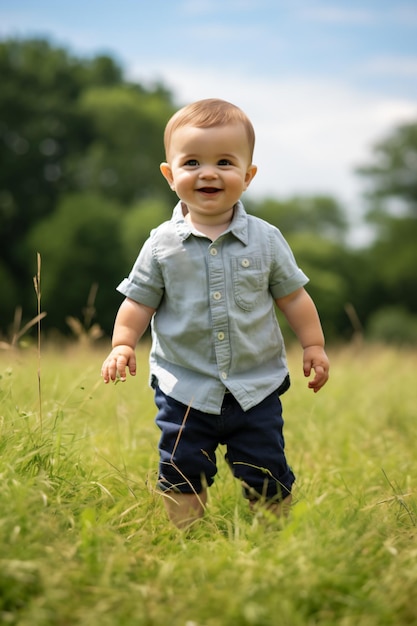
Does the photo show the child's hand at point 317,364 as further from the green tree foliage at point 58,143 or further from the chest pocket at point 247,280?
the green tree foliage at point 58,143

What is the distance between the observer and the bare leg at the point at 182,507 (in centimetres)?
264

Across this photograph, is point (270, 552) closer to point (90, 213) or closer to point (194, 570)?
point (194, 570)

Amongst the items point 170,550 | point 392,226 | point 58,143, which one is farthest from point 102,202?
point 170,550

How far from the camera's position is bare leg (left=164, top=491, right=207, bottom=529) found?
8.68 feet

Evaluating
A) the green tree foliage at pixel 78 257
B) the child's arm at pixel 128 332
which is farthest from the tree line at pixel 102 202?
the child's arm at pixel 128 332

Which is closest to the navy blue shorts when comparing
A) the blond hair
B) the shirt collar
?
the shirt collar

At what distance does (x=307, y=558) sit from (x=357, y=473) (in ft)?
5.56

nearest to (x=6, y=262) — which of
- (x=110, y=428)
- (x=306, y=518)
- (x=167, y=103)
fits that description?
(x=167, y=103)

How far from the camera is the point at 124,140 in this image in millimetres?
29156

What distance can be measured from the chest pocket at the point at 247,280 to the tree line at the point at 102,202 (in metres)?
19.2

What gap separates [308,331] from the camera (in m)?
2.79

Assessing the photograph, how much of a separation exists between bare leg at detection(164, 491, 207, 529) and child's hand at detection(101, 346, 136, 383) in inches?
17.7

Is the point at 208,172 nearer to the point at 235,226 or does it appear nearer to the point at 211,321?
the point at 235,226

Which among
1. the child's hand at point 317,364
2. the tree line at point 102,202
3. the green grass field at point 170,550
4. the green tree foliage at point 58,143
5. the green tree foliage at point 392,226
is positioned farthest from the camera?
the green tree foliage at point 392,226
